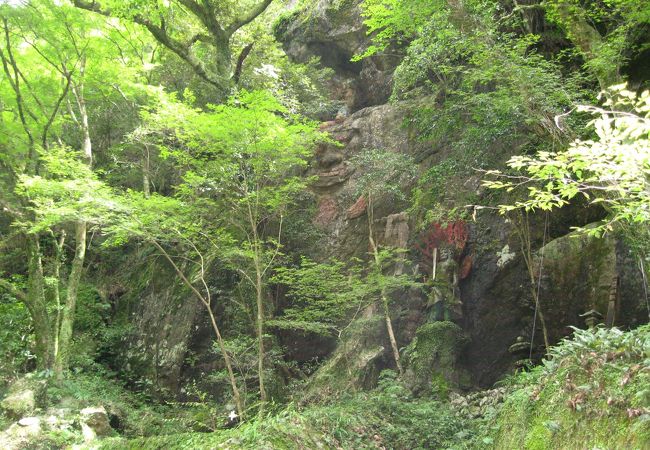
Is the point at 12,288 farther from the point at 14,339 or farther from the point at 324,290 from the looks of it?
the point at 324,290

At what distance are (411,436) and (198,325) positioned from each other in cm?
761

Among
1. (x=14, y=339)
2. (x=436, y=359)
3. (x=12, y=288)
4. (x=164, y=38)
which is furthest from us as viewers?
(x=164, y=38)

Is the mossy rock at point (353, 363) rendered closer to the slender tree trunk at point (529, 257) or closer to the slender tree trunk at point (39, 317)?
the slender tree trunk at point (529, 257)

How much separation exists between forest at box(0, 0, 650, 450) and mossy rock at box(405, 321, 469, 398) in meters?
0.05

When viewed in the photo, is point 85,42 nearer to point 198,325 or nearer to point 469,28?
point 198,325

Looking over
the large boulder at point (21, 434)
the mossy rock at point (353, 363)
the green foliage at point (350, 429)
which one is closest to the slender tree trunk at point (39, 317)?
the large boulder at point (21, 434)

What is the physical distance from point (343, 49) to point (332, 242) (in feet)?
28.8

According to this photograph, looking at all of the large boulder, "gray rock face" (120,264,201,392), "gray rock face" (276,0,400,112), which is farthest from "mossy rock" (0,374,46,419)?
"gray rock face" (276,0,400,112)

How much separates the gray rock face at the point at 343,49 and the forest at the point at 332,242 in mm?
1689

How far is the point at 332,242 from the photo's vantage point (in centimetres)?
1295

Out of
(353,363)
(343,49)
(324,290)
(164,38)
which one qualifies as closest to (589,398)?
(324,290)

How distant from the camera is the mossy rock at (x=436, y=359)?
8509mm

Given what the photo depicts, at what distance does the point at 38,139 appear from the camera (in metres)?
11.4

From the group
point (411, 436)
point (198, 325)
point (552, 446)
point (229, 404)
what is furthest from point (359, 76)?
point (552, 446)
